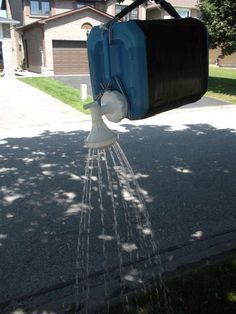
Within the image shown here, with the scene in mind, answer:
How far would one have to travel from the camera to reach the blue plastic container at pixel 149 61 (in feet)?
6.22

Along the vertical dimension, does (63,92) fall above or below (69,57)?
below

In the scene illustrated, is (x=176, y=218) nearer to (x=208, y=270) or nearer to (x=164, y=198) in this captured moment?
(x=164, y=198)

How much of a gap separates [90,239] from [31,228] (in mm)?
833

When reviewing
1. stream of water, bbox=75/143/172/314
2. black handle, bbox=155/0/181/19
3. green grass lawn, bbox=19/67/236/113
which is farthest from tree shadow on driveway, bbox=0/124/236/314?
green grass lawn, bbox=19/67/236/113

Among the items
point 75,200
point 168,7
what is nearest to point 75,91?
point 75,200

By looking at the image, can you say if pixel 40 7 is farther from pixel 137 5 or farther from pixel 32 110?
pixel 137 5

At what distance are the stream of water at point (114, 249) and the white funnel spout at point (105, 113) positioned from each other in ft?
2.88

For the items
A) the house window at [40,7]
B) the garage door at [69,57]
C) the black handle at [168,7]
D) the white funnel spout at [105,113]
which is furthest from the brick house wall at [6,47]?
the white funnel spout at [105,113]

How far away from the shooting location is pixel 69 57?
1214 inches

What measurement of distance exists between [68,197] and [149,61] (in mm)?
4489

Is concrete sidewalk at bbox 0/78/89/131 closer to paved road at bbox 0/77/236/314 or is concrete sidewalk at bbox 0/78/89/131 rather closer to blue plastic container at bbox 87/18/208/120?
paved road at bbox 0/77/236/314

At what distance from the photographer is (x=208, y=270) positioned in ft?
13.7

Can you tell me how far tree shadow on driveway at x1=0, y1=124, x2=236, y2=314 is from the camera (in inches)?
169

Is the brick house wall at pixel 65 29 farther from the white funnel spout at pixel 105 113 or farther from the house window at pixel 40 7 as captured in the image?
the white funnel spout at pixel 105 113
